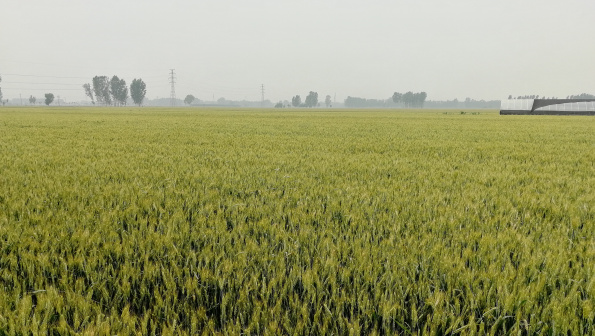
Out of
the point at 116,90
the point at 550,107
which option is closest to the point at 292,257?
the point at 550,107

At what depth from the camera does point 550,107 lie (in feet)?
153

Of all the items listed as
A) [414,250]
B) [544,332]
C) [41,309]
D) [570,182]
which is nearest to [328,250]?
[414,250]

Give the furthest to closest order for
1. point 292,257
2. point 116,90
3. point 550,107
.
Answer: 1. point 116,90
2. point 550,107
3. point 292,257

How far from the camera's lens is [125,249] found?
2.38 m

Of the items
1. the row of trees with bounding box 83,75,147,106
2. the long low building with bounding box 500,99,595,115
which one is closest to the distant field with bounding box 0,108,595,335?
the long low building with bounding box 500,99,595,115

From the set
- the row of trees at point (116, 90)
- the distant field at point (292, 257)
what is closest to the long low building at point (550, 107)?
the distant field at point (292, 257)

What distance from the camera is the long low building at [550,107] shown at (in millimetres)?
44031

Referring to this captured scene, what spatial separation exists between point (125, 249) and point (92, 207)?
1336mm

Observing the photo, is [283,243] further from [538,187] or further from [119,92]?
[119,92]

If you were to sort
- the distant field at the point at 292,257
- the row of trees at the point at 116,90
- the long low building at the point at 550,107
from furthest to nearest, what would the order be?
1. the row of trees at the point at 116,90
2. the long low building at the point at 550,107
3. the distant field at the point at 292,257

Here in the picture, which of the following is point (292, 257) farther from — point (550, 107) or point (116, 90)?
point (116, 90)

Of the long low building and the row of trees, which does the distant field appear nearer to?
the long low building

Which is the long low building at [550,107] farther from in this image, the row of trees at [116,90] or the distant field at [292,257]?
the row of trees at [116,90]

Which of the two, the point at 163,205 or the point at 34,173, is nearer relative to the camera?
the point at 163,205
